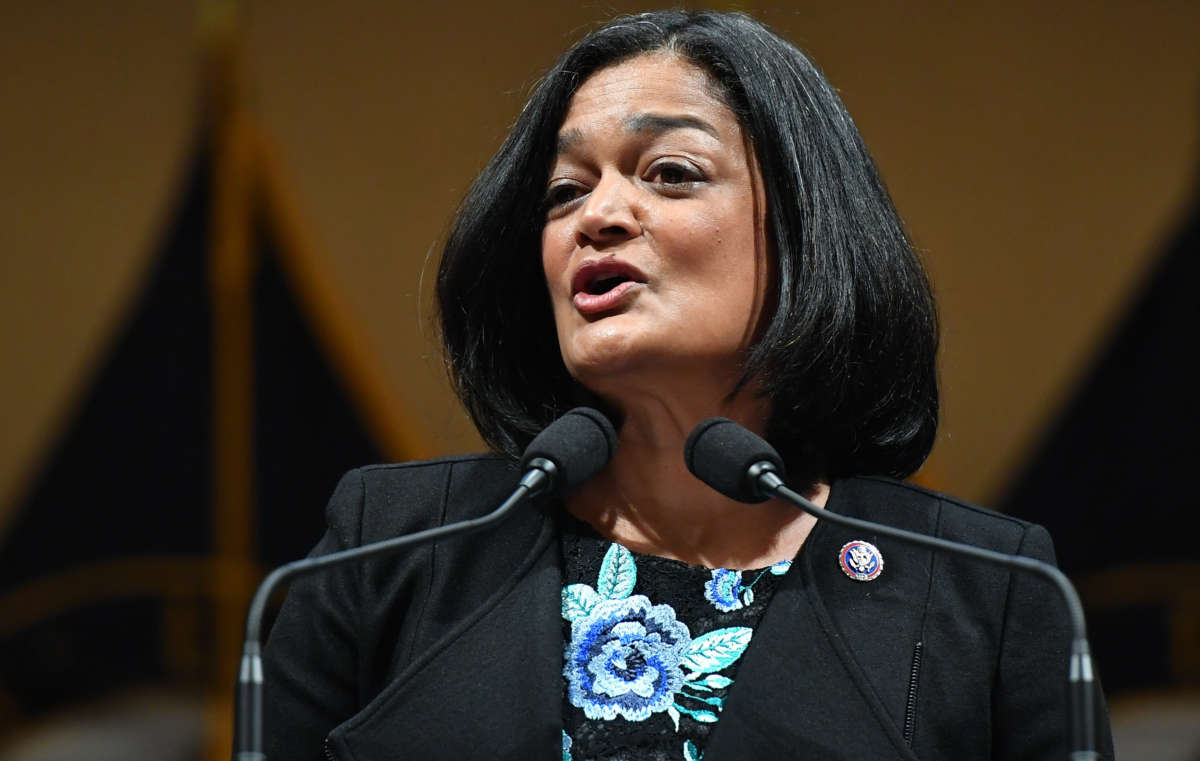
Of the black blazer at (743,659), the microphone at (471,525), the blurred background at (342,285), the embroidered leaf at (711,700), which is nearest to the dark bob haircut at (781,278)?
the black blazer at (743,659)

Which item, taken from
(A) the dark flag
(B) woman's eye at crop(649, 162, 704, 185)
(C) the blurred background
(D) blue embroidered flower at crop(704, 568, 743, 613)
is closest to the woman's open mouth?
(B) woman's eye at crop(649, 162, 704, 185)

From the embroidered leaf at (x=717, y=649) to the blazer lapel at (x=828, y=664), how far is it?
1.4 inches

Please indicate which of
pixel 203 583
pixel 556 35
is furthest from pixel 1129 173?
pixel 203 583

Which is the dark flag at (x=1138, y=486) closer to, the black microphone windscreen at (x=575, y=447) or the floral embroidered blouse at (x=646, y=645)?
the floral embroidered blouse at (x=646, y=645)

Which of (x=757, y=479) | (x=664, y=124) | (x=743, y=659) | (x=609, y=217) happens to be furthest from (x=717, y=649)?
(x=664, y=124)

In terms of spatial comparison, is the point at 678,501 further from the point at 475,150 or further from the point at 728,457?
the point at 475,150

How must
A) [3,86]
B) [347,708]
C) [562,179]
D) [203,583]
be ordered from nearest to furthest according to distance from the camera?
[347,708] → [562,179] → [203,583] → [3,86]

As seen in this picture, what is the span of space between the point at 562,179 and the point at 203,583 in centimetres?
163

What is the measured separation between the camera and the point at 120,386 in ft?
11.4

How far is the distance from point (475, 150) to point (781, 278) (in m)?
1.77

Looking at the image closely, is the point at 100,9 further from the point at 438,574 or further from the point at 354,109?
the point at 438,574

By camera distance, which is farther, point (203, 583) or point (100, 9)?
point (100, 9)

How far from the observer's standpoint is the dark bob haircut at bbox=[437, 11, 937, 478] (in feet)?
6.49

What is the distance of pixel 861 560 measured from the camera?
1.87m
